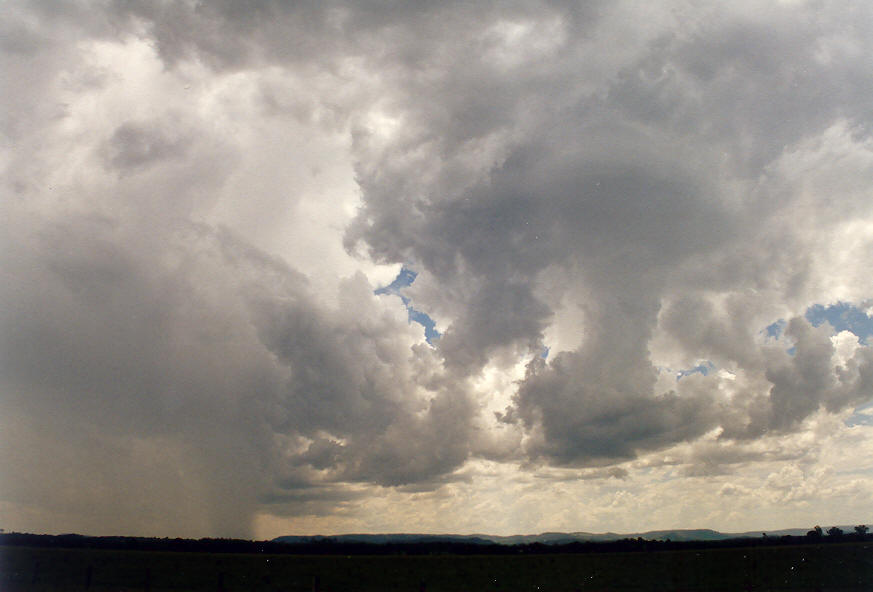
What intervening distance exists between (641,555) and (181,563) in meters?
113

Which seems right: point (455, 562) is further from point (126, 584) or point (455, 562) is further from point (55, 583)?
point (55, 583)

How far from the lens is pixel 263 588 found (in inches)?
4579

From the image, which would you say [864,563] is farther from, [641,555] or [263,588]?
[263,588]

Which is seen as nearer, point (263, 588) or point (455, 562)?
point (263, 588)

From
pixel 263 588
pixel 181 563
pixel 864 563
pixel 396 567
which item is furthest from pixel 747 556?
pixel 181 563

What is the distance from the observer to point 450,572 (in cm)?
13050

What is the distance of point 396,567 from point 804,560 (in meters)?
93.3

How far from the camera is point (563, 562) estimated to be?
446 ft

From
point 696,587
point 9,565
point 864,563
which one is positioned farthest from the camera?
point 9,565

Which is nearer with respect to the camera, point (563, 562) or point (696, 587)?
point (696, 587)

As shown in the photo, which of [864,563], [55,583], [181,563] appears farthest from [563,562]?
[55,583]

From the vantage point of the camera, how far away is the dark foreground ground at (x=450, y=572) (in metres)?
116

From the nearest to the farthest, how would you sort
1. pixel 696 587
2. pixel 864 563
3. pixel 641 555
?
pixel 696 587
pixel 864 563
pixel 641 555

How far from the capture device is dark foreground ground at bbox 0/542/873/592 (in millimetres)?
115562
